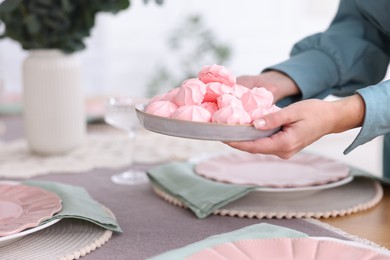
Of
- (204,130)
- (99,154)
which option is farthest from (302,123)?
(99,154)

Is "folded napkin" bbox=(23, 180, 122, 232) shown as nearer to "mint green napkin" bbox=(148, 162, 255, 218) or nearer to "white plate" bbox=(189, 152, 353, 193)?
"mint green napkin" bbox=(148, 162, 255, 218)

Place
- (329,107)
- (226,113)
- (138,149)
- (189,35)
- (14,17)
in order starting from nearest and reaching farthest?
1. (226,113)
2. (329,107)
3. (14,17)
4. (138,149)
5. (189,35)

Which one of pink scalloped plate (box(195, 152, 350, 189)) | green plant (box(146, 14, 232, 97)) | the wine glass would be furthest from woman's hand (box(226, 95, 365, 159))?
green plant (box(146, 14, 232, 97))

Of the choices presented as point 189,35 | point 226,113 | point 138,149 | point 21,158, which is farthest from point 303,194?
point 189,35

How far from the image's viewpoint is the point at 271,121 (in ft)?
3.04

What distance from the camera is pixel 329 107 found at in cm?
100

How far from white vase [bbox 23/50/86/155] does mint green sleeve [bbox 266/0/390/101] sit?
589mm

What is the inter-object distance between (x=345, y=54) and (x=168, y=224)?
63 cm

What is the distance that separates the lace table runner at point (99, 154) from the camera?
152cm

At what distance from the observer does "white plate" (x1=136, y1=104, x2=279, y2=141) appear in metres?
0.89

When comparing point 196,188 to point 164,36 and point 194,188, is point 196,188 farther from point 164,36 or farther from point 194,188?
point 164,36

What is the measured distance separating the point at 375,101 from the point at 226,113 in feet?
0.93

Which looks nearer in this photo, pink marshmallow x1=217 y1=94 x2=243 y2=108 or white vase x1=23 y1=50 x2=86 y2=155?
pink marshmallow x1=217 y1=94 x2=243 y2=108

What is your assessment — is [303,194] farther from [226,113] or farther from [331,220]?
[226,113]
